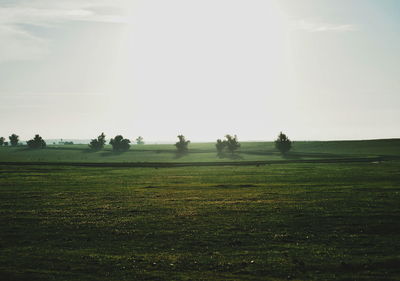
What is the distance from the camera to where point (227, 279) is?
771 inches

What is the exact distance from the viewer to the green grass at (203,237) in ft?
68.7

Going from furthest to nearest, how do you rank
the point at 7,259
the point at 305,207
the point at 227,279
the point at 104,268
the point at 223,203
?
the point at 223,203 → the point at 305,207 → the point at 7,259 → the point at 104,268 → the point at 227,279

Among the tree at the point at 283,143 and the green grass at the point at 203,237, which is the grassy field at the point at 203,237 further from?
the tree at the point at 283,143

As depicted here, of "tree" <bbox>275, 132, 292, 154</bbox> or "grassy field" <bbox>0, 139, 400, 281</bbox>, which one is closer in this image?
"grassy field" <bbox>0, 139, 400, 281</bbox>

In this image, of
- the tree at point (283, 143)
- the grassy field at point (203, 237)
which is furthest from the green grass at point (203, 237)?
the tree at point (283, 143)

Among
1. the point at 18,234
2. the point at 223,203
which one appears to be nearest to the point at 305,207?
the point at 223,203

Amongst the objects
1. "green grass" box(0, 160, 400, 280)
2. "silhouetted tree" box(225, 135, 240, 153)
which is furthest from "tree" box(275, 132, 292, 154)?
"green grass" box(0, 160, 400, 280)

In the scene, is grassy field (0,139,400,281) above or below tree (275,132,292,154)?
below

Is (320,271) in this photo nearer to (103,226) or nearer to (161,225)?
(161,225)

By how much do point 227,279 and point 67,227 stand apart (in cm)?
1765

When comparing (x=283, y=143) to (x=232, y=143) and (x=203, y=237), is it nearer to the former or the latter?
(x=232, y=143)

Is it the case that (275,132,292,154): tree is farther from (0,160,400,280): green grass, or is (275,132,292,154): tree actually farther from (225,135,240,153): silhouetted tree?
(0,160,400,280): green grass

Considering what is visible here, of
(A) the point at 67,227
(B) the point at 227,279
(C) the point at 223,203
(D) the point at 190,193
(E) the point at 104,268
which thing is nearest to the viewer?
(B) the point at 227,279

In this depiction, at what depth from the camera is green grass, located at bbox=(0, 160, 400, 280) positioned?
2094 cm
